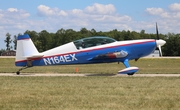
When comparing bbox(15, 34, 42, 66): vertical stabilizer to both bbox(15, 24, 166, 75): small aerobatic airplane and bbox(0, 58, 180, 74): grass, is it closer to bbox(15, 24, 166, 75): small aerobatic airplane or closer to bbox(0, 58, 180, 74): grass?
bbox(15, 24, 166, 75): small aerobatic airplane

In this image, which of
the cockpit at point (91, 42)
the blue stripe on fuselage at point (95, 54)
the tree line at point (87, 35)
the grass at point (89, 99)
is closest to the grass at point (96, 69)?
the blue stripe on fuselage at point (95, 54)

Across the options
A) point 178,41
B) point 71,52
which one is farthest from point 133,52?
point 178,41

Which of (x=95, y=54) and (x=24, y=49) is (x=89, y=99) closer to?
(x=95, y=54)

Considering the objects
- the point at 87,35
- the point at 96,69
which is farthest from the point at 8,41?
the point at 96,69

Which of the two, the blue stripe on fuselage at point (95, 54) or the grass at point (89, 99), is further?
the blue stripe on fuselage at point (95, 54)

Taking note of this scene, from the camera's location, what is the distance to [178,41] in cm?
10681

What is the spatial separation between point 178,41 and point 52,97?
334ft

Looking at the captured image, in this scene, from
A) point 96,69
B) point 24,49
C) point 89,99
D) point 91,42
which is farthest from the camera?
point 96,69

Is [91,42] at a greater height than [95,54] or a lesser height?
greater

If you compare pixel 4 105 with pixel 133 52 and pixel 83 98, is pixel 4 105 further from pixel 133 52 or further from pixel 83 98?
pixel 133 52

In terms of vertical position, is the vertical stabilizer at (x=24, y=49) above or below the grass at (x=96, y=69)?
above

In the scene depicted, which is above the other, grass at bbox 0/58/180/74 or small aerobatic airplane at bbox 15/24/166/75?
small aerobatic airplane at bbox 15/24/166/75

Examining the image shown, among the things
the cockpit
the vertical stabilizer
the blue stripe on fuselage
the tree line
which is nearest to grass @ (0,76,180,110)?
the blue stripe on fuselage

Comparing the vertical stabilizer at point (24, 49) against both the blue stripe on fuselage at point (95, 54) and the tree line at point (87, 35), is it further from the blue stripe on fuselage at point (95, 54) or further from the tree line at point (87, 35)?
the tree line at point (87, 35)
